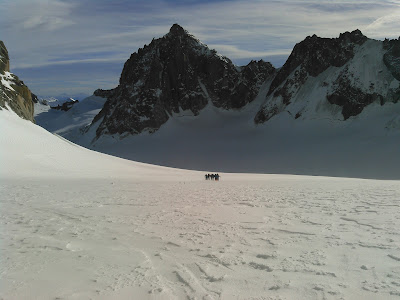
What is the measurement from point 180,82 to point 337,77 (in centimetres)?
4117

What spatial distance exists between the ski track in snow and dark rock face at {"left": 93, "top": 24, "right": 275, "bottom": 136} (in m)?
81.8

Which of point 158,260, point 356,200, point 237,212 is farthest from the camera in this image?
point 356,200

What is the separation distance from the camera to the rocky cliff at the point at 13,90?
4342 cm

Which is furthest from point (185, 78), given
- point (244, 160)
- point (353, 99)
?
point (353, 99)

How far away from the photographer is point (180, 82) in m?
93.2

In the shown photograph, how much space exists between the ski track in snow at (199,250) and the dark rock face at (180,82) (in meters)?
81.8

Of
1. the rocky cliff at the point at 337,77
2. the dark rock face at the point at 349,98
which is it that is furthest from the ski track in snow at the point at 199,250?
the rocky cliff at the point at 337,77

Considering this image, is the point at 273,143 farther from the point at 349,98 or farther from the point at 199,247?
the point at 199,247

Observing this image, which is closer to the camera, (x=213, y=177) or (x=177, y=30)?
(x=213, y=177)

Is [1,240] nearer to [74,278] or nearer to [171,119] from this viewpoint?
[74,278]

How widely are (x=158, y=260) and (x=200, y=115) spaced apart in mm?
87535

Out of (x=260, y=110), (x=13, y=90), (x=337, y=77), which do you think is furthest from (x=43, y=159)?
(x=260, y=110)

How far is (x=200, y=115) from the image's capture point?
92.9 metres

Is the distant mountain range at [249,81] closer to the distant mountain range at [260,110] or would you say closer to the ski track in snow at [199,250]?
the distant mountain range at [260,110]
